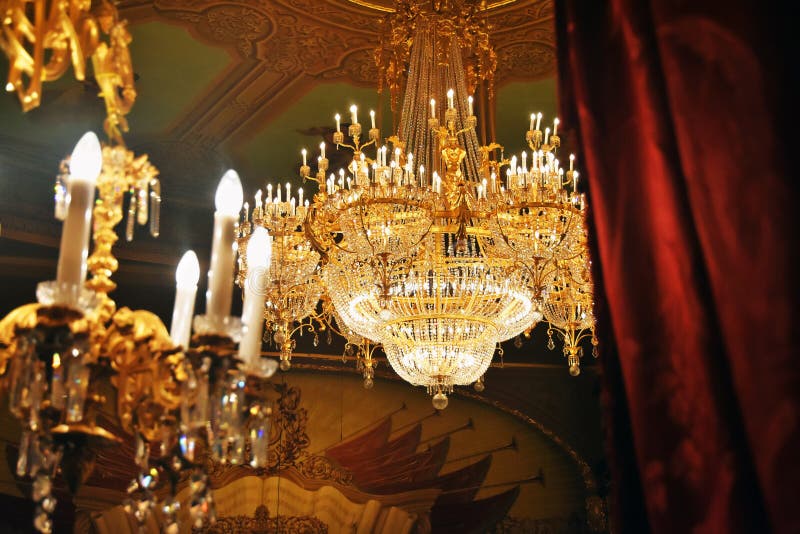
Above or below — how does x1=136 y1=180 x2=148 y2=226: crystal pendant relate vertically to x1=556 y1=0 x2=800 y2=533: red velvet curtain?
above

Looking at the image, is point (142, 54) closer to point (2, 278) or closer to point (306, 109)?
point (306, 109)

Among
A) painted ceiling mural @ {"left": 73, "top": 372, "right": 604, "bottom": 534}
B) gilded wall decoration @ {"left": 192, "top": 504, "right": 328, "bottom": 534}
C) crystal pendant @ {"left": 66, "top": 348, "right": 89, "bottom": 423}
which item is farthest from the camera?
painted ceiling mural @ {"left": 73, "top": 372, "right": 604, "bottom": 534}

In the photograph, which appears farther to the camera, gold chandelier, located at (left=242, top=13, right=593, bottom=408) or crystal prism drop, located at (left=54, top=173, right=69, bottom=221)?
gold chandelier, located at (left=242, top=13, right=593, bottom=408)

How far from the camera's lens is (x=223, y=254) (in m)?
2.27

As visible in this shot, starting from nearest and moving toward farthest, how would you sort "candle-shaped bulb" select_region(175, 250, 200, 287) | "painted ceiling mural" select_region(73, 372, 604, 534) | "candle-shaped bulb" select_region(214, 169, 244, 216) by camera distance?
"candle-shaped bulb" select_region(214, 169, 244, 216) < "candle-shaped bulb" select_region(175, 250, 200, 287) < "painted ceiling mural" select_region(73, 372, 604, 534)

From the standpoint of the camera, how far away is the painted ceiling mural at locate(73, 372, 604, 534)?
8570 millimetres

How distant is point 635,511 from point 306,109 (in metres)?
5.68

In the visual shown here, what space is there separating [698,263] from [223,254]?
1228 mm

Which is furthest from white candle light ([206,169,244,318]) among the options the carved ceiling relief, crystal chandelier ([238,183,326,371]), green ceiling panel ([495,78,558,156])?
green ceiling panel ([495,78,558,156])

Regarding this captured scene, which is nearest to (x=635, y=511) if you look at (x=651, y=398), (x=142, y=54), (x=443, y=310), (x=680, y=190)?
(x=651, y=398)

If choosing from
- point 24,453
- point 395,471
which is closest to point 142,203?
point 24,453

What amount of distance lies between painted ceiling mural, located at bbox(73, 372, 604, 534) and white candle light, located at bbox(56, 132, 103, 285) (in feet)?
21.7

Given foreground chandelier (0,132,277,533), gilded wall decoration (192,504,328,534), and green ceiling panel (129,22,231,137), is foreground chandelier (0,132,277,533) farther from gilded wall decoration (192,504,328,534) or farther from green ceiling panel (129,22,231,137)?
gilded wall decoration (192,504,328,534)

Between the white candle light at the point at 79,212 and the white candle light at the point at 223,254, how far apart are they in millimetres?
323
